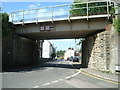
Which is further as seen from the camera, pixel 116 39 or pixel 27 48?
pixel 27 48

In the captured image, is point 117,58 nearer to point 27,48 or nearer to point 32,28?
point 32,28

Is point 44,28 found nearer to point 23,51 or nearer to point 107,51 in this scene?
point 23,51

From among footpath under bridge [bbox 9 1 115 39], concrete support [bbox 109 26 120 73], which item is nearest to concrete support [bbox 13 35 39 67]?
footpath under bridge [bbox 9 1 115 39]

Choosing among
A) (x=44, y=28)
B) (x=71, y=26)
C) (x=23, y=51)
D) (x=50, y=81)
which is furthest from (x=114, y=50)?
(x=23, y=51)

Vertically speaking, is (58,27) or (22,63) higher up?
(58,27)

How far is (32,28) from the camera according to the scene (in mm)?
21875

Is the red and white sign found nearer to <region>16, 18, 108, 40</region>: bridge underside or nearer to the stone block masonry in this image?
<region>16, 18, 108, 40</region>: bridge underside

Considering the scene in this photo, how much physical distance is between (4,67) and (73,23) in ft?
34.4

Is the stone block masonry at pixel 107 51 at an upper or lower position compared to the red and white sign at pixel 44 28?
lower

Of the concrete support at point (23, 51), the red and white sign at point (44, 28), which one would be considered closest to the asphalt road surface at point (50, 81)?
the red and white sign at point (44, 28)

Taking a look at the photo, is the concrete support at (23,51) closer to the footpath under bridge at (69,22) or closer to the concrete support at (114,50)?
the footpath under bridge at (69,22)

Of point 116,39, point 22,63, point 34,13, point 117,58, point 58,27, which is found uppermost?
point 34,13

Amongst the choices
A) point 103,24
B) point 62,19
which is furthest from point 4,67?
point 103,24

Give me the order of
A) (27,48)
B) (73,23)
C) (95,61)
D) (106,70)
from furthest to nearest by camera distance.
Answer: (27,48) < (73,23) < (95,61) < (106,70)
